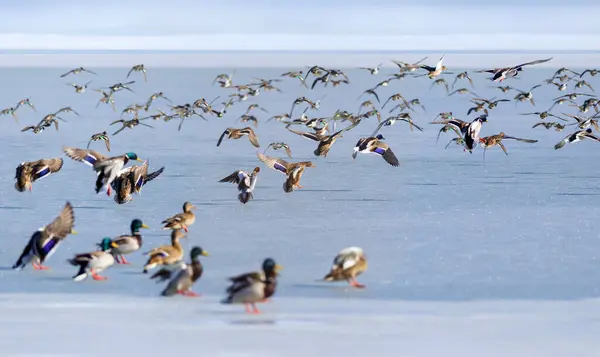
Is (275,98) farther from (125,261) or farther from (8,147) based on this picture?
(125,261)

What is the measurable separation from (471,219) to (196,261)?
524cm

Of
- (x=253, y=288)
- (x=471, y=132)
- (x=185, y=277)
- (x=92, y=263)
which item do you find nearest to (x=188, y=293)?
(x=185, y=277)

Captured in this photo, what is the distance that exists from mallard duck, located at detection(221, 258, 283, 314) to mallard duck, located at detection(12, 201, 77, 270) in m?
2.11

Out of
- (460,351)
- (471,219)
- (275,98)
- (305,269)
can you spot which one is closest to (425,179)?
(471,219)

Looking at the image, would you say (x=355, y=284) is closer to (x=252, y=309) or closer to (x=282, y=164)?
(x=252, y=309)

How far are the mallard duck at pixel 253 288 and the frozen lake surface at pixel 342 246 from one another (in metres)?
0.13

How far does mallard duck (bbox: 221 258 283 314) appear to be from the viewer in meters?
9.34

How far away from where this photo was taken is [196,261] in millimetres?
9961

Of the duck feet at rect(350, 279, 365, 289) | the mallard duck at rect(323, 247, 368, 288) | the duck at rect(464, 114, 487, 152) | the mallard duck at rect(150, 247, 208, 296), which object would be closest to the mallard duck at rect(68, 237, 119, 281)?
the mallard duck at rect(150, 247, 208, 296)

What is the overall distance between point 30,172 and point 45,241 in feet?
17.7

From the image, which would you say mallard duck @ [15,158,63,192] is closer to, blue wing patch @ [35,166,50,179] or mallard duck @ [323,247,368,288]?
blue wing patch @ [35,166,50,179]

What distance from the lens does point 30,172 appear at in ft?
52.4

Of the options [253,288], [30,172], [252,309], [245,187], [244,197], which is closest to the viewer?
[253,288]

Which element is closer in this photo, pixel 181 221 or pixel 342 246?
pixel 342 246
